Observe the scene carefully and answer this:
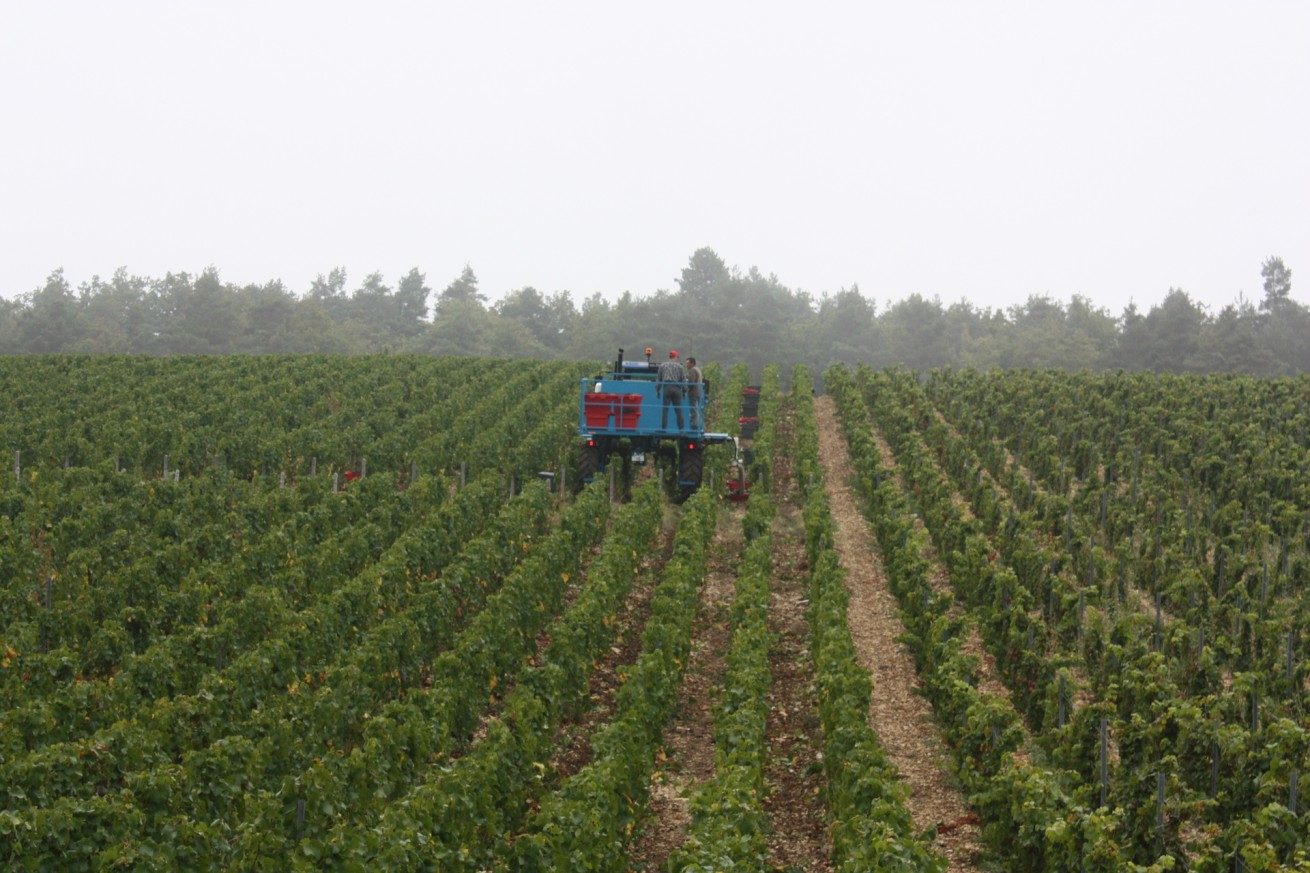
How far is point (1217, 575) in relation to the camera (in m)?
17.1

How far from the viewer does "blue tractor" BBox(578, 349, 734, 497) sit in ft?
72.9

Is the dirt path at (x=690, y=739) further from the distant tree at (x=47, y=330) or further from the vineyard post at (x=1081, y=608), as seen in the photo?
the distant tree at (x=47, y=330)

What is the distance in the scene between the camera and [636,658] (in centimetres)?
1517

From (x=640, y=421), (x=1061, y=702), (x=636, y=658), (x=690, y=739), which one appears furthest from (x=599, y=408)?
(x=1061, y=702)

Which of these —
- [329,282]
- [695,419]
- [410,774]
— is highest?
[329,282]

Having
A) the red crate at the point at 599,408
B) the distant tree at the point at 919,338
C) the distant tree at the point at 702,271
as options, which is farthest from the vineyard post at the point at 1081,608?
the distant tree at the point at 702,271

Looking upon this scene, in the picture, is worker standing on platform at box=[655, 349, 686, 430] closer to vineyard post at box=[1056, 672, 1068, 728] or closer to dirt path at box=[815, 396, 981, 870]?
dirt path at box=[815, 396, 981, 870]

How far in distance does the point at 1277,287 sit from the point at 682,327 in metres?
32.3

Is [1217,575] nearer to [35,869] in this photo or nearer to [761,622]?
[761,622]

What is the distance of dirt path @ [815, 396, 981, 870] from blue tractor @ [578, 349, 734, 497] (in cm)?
278

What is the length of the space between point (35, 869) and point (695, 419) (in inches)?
600

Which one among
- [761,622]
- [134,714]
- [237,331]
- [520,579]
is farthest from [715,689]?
[237,331]

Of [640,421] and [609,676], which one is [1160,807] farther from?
[640,421]

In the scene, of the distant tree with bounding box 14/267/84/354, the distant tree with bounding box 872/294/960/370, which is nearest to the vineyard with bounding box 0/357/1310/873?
the distant tree with bounding box 14/267/84/354
